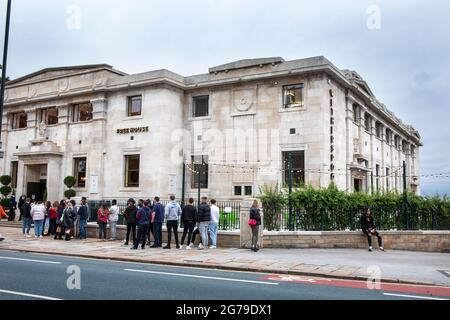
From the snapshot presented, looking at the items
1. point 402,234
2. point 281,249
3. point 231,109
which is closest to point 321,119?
point 231,109

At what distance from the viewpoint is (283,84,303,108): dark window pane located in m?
26.6

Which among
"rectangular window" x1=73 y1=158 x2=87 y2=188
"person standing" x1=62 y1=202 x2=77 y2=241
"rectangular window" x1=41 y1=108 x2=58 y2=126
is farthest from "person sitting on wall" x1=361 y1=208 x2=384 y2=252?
"rectangular window" x1=41 y1=108 x2=58 y2=126

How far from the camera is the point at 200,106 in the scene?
3009cm

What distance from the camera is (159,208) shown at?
1692 cm

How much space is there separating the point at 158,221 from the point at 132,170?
13379 millimetres

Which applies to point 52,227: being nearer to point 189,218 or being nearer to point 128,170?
point 189,218

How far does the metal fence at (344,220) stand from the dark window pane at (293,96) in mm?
9911

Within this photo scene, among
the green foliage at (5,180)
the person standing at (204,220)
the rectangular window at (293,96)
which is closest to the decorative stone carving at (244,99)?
the rectangular window at (293,96)

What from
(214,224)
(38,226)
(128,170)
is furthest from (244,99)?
(38,226)

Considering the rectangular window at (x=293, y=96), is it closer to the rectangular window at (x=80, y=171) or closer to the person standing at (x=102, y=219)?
the person standing at (x=102, y=219)

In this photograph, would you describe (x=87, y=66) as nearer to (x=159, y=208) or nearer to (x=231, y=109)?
(x=231, y=109)

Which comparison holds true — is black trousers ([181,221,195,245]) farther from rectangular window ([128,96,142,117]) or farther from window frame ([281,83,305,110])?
rectangular window ([128,96,142,117])

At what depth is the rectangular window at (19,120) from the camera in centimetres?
3569

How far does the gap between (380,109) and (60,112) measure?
2514 cm
